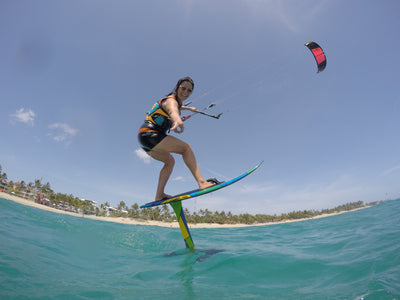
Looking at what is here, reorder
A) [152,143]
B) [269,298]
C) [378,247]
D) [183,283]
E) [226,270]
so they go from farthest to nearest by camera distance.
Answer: [152,143] → [378,247] → [226,270] → [183,283] → [269,298]

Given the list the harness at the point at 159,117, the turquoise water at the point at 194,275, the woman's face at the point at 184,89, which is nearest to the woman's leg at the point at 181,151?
the harness at the point at 159,117

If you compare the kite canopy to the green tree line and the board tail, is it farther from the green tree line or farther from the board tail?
the green tree line

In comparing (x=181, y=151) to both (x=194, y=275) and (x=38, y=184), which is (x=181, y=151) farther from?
(x=38, y=184)

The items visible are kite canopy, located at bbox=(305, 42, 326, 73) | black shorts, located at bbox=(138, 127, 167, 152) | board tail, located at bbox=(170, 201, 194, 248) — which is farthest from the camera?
kite canopy, located at bbox=(305, 42, 326, 73)

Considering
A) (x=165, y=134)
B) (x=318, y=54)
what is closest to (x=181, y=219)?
(x=165, y=134)

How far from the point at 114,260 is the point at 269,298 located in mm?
2945

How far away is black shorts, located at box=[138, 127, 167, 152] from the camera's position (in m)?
3.26

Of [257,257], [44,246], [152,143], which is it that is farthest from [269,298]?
[44,246]

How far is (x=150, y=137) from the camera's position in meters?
3.27

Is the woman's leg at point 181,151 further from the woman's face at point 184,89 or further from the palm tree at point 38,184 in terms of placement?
the palm tree at point 38,184

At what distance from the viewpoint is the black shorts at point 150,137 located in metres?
3.26

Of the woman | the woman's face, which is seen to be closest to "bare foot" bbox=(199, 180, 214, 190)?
the woman

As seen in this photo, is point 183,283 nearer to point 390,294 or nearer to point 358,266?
point 390,294

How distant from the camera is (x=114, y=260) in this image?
3.40 metres
